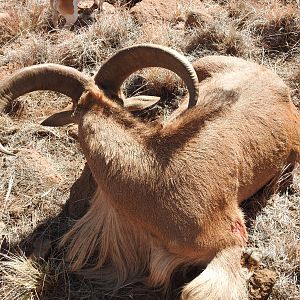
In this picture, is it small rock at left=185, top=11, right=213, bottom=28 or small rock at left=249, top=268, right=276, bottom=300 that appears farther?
small rock at left=185, top=11, right=213, bottom=28

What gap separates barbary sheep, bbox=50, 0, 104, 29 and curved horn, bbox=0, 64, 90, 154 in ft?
12.4

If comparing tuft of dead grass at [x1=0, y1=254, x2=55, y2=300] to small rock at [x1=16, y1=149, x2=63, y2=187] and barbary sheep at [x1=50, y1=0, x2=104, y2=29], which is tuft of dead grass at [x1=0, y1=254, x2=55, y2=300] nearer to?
small rock at [x1=16, y1=149, x2=63, y2=187]

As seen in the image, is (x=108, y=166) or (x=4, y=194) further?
(x=4, y=194)

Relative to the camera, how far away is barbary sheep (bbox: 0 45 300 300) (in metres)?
4.26

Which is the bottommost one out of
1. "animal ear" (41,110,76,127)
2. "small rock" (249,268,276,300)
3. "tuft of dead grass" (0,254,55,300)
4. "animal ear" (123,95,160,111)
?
"tuft of dead grass" (0,254,55,300)

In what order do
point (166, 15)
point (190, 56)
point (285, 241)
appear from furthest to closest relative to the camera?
point (166, 15) → point (190, 56) → point (285, 241)

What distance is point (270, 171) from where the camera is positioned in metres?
5.04

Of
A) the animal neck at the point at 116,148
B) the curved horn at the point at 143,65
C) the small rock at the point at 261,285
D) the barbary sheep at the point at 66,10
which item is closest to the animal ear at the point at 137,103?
the curved horn at the point at 143,65

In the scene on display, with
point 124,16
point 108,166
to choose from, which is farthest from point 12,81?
point 124,16

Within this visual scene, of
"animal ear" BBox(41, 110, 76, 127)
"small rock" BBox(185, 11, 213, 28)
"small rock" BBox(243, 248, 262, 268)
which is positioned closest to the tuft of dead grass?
"animal ear" BBox(41, 110, 76, 127)

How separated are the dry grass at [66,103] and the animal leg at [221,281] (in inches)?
16.9

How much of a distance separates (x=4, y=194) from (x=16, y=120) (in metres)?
1.28

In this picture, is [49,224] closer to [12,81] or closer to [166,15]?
[12,81]

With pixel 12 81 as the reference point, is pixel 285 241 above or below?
below
